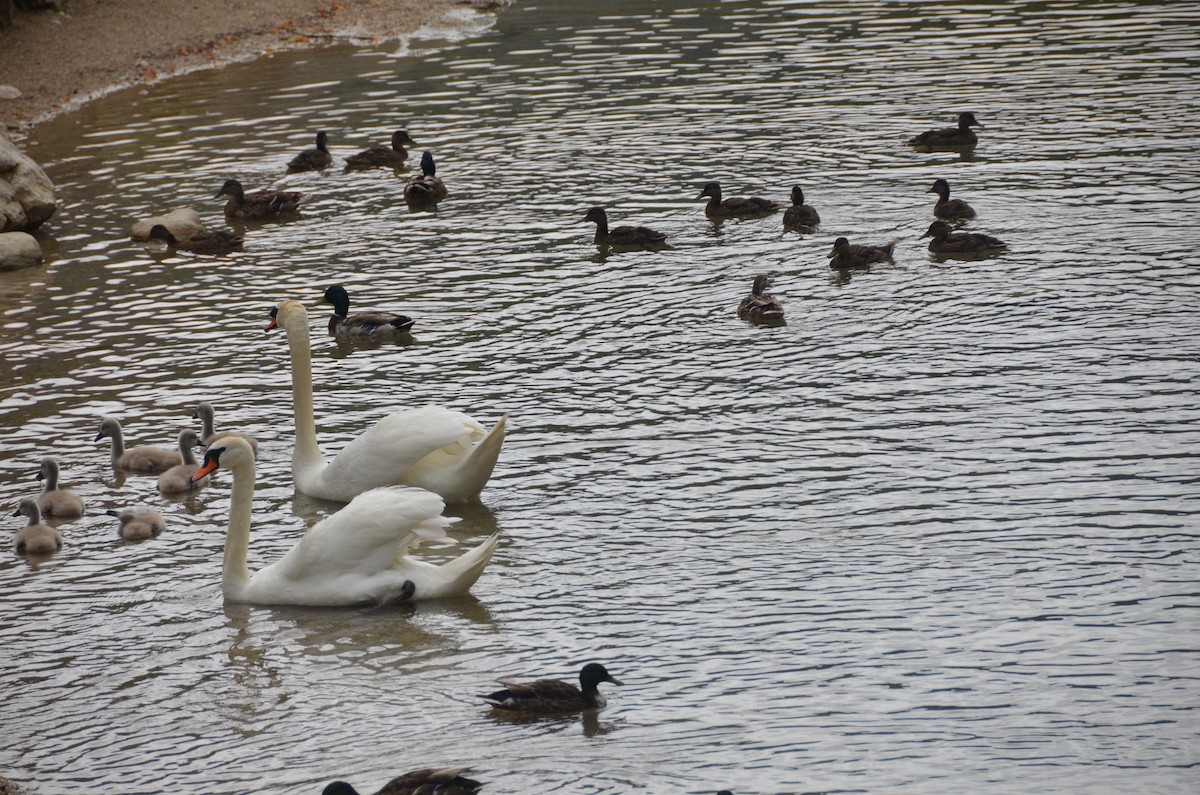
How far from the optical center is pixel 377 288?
1920cm

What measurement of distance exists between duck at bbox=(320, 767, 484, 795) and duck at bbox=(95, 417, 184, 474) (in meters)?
6.54

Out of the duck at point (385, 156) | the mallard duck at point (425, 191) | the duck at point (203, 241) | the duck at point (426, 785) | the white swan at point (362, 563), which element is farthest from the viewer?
the duck at point (385, 156)

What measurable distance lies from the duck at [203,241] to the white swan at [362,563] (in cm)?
1026

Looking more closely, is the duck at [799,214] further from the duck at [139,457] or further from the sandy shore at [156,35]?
the sandy shore at [156,35]

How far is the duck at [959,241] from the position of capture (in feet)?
59.1

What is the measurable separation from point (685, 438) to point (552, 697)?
4.79 metres

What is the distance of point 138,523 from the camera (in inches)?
505

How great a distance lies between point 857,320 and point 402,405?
504 cm

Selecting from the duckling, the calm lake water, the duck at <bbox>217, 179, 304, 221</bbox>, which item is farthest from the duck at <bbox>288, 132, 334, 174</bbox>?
the duckling

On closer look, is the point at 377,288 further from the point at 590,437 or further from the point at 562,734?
the point at 562,734

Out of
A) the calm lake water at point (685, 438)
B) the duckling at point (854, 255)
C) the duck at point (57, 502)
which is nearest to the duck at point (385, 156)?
the calm lake water at point (685, 438)

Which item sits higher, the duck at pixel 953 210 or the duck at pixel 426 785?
the duck at pixel 953 210

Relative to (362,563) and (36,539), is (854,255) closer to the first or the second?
(362,563)

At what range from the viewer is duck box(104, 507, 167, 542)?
504 inches
